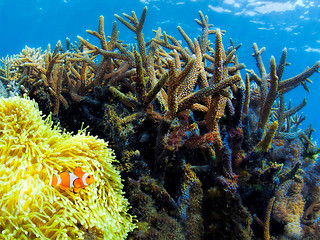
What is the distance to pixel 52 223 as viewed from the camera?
124cm

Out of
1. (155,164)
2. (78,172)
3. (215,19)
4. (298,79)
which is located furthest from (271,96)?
(215,19)

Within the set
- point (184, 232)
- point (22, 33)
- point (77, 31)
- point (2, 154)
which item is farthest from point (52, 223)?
point (22, 33)

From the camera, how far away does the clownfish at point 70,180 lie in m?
1.29

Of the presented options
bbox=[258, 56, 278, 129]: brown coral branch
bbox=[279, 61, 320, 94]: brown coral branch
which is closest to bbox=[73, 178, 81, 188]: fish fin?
bbox=[258, 56, 278, 129]: brown coral branch

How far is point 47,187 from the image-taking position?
51.4 inches

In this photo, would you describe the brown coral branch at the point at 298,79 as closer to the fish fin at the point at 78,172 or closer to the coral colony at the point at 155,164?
the coral colony at the point at 155,164

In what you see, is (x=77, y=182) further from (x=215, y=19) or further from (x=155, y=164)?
(x=215, y=19)

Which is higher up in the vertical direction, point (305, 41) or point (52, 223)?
point (305, 41)

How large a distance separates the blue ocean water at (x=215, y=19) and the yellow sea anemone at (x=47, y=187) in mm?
16580

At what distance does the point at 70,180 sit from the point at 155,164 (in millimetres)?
973

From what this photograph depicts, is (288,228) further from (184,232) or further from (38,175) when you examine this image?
(38,175)

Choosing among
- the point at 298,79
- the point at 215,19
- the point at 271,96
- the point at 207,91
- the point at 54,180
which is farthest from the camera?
the point at 215,19

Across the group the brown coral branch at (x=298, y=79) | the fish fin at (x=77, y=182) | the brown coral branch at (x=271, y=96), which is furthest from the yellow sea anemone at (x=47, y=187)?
the brown coral branch at (x=298, y=79)

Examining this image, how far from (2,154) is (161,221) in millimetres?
1292
